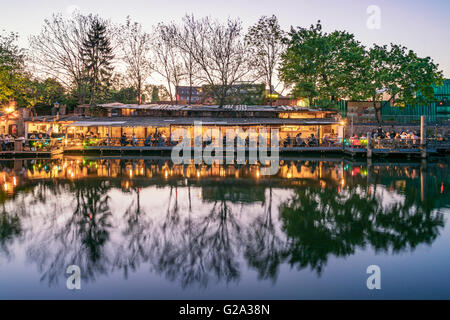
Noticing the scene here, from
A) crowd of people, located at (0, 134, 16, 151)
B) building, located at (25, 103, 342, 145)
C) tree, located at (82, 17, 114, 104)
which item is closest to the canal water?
crowd of people, located at (0, 134, 16, 151)

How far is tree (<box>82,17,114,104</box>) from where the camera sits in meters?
42.3

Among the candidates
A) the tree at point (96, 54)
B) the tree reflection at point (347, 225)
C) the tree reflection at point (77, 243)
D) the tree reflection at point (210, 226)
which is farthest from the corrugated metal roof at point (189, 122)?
the tree reflection at point (77, 243)

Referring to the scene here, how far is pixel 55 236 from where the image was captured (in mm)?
9203

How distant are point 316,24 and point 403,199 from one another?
92.4 feet

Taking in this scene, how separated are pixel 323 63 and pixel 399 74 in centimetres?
724

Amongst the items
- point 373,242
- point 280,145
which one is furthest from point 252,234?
point 280,145

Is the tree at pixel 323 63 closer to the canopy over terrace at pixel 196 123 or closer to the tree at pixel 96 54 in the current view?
the canopy over terrace at pixel 196 123

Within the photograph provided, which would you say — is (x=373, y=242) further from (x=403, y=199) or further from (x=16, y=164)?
(x=16, y=164)

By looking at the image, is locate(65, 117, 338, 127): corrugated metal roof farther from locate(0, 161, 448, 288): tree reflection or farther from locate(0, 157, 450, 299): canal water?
locate(0, 161, 448, 288): tree reflection

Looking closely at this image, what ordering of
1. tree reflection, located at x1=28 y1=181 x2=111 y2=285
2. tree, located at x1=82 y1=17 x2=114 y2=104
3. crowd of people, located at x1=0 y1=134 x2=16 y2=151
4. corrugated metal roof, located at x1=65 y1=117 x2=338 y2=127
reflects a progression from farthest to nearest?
tree, located at x1=82 y1=17 x2=114 y2=104
corrugated metal roof, located at x1=65 y1=117 x2=338 y2=127
crowd of people, located at x1=0 y1=134 x2=16 y2=151
tree reflection, located at x1=28 y1=181 x2=111 y2=285

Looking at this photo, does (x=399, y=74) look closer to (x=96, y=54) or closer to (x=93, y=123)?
(x=93, y=123)

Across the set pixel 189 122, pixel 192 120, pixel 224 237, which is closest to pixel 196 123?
pixel 189 122

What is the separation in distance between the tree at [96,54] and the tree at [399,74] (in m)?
29.8

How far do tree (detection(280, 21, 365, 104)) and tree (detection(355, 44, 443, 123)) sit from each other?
1179mm
